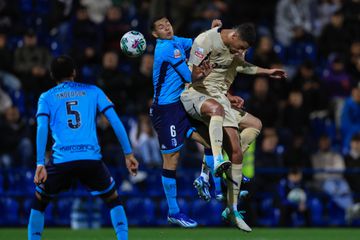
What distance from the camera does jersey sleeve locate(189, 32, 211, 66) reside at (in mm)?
11898

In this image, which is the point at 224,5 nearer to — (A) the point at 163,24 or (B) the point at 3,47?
(B) the point at 3,47

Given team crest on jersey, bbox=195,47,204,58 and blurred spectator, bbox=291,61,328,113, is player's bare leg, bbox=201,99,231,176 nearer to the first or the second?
team crest on jersey, bbox=195,47,204,58

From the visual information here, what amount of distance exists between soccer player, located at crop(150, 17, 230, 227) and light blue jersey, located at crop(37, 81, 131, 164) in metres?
1.84

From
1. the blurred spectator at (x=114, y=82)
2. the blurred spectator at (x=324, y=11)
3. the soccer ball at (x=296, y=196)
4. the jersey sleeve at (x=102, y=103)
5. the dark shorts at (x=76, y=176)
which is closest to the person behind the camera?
the dark shorts at (x=76, y=176)

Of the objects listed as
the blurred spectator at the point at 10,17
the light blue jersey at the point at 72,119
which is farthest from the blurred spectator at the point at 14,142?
the light blue jersey at the point at 72,119

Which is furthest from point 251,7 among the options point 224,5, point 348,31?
point 348,31

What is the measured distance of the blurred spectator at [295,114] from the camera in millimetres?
18031

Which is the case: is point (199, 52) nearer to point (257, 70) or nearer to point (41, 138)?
point (257, 70)

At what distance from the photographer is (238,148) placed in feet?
40.0

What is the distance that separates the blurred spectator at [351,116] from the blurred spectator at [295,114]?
0.73 meters

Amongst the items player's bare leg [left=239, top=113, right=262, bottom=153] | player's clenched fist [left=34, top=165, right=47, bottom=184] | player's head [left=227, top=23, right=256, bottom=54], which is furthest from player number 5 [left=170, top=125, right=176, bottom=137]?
player's clenched fist [left=34, top=165, right=47, bottom=184]

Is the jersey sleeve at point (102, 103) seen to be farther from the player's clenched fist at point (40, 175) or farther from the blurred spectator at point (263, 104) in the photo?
the blurred spectator at point (263, 104)

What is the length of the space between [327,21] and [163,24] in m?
8.92

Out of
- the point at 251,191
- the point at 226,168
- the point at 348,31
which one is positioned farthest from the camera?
the point at 348,31
